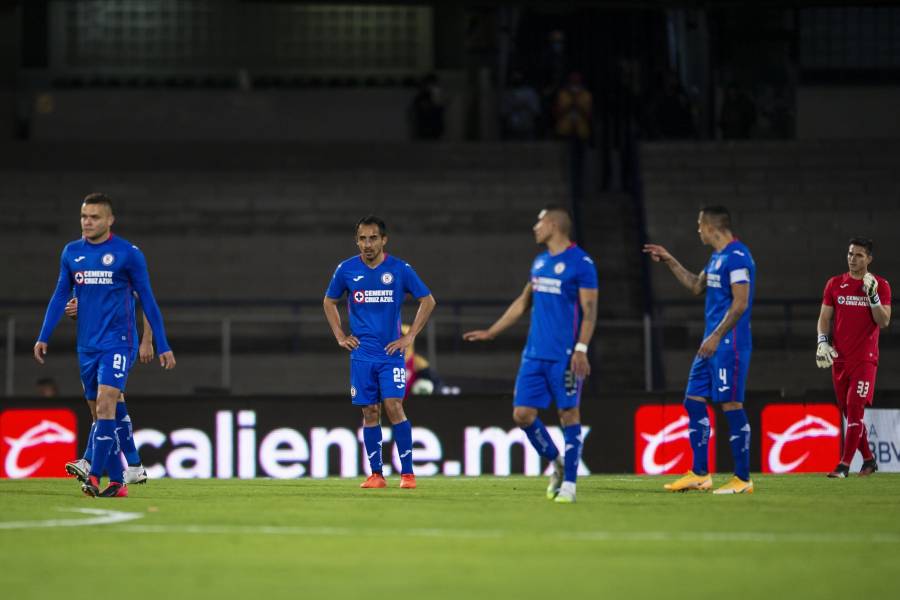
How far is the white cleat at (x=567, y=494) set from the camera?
11.4 meters

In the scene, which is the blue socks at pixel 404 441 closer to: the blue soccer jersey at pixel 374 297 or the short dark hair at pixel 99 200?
the blue soccer jersey at pixel 374 297

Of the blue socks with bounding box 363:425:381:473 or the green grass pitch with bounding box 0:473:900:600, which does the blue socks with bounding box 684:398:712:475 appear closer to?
the green grass pitch with bounding box 0:473:900:600

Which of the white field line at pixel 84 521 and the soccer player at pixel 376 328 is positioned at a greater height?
the soccer player at pixel 376 328

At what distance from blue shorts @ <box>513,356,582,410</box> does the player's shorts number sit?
16.0ft

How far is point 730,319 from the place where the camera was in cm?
1241

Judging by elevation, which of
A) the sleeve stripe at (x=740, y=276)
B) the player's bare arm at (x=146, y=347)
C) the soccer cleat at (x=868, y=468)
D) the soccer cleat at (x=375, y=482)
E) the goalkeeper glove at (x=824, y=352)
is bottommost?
the soccer cleat at (x=868, y=468)

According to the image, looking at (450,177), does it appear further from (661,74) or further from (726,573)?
(726,573)

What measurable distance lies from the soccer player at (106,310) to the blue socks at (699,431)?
421cm

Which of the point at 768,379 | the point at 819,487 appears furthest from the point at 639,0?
the point at 819,487

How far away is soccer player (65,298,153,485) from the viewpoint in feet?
38.9

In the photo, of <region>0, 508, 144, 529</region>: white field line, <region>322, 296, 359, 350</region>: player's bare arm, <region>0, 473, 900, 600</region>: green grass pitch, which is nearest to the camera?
<region>0, 473, 900, 600</region>: green grass pitch

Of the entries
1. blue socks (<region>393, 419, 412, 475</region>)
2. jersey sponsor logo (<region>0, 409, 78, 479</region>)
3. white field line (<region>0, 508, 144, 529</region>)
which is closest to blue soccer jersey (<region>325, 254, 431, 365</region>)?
blue socks (<region>393, 419, 412, 475</region>)

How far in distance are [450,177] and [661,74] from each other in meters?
4.91

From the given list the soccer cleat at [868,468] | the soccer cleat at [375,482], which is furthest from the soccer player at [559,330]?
the soccer cleat at [868,468]
